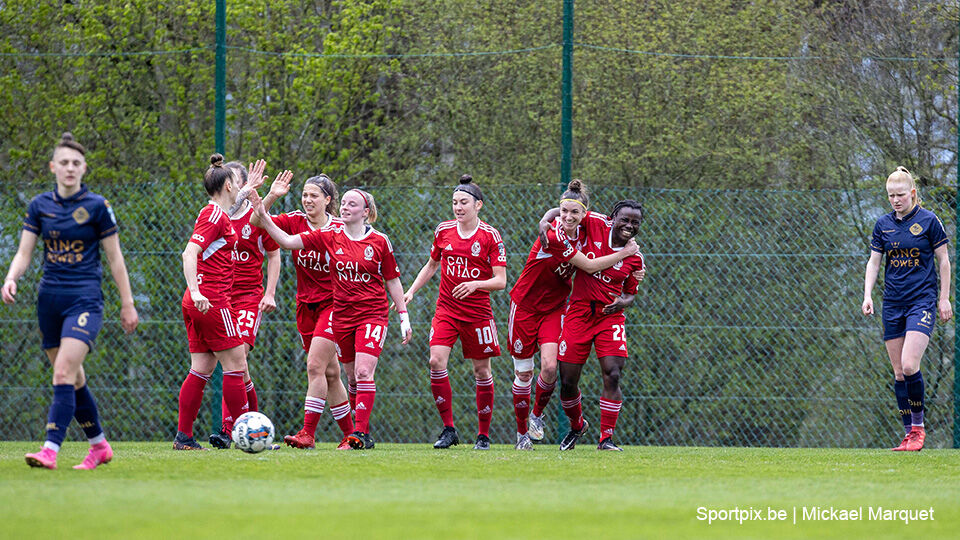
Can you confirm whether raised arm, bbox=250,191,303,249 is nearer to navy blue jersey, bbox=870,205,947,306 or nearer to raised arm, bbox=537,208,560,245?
raised arm, bbox=537,208,560,245

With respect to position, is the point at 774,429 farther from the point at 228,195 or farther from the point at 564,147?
the point at 228,195

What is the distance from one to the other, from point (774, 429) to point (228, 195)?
518 cm

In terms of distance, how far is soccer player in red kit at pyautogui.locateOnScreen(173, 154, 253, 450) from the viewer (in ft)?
26.2

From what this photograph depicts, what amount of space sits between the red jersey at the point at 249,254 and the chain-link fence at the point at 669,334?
149 cm

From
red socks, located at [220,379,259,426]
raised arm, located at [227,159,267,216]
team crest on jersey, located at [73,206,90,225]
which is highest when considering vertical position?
raised arm, located at [227,159,267,216]

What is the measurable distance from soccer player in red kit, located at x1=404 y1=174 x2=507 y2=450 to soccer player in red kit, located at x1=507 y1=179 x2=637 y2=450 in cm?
29

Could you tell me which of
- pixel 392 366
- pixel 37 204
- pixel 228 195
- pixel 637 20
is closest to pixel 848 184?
pixel 637 20

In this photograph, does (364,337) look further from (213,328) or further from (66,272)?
(66,272)

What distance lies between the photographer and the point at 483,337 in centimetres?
870

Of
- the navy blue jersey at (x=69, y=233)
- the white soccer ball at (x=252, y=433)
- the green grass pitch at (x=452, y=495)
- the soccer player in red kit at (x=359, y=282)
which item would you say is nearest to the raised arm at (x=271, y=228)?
the soccer player in red kit at (x=359, y=282)

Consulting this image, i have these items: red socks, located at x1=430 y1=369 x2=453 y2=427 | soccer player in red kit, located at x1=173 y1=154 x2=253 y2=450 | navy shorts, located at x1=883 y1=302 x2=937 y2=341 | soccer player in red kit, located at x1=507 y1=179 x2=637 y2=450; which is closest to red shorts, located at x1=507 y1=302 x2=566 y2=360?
soccer player in red kit, located at x1=507 y1=179 x2=637 y2=450

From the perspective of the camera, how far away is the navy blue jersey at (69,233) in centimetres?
622

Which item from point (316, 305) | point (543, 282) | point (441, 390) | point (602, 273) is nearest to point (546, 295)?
point (543, 282)

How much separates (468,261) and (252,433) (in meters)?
2.09
